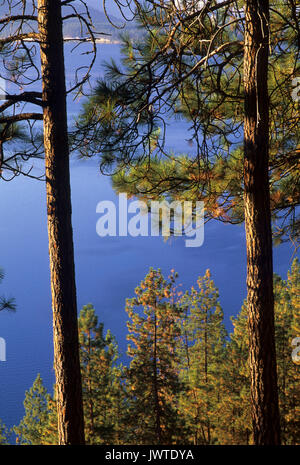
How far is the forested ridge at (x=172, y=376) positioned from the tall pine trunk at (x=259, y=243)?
8911mm

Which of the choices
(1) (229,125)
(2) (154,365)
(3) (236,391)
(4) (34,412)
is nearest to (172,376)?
(2) (154,365)

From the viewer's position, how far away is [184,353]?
17656 mm

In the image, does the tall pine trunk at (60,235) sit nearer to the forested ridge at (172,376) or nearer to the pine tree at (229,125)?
the pine tree at (229,125)

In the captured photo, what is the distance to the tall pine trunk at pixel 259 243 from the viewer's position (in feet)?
16.5

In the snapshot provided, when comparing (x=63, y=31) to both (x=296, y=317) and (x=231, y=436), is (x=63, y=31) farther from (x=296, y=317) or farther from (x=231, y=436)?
(x=231, y=436)

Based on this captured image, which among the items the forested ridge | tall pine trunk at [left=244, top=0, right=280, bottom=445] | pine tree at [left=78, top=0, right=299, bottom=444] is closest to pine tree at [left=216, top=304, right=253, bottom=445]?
the forested ridge

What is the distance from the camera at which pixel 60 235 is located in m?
5.00

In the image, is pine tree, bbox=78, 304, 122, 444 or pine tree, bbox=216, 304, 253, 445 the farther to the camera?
pine tree, bbox=216, 304, 253, 445

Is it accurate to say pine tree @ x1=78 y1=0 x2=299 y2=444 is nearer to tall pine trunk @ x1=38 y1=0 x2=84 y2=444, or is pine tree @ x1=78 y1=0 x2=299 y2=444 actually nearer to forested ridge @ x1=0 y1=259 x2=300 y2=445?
tall pine trunk @ x1=38 y1=0 x2=84 y2=444

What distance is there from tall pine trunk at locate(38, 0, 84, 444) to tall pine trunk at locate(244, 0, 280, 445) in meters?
1.65

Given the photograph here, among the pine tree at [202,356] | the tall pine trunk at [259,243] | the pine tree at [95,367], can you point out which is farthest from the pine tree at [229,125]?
the pine tree at [202,356]

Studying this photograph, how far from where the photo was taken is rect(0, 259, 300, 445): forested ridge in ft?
45.1

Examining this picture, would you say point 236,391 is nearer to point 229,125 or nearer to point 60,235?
point 229,125

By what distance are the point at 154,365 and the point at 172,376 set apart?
0.54 m
